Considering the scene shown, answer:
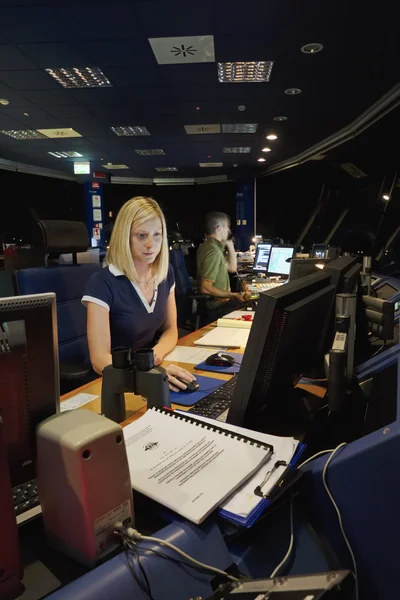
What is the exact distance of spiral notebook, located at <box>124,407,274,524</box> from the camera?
710 mm

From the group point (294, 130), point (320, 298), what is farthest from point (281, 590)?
point (294, 130)

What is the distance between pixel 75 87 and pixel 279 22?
2.79 m

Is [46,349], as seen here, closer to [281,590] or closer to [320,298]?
[281,590]

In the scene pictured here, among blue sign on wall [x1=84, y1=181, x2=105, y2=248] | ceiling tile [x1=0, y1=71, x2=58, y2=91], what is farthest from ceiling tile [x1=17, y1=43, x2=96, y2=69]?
blue sign on wall [x1=84, y1=181, x2=105, y2=248]

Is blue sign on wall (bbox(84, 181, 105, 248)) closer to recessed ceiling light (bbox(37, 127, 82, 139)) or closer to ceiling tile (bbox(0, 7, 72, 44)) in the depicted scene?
recessed ceiling light (bbox(37, 127, 82, 139))

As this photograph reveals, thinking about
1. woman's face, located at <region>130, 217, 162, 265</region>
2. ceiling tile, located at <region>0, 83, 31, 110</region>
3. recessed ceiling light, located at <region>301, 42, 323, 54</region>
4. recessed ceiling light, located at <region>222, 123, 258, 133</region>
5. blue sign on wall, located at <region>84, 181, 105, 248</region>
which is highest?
ceiling tile, located at <region>0, 83, 31, 110</region>

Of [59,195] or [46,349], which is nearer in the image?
[46,349]

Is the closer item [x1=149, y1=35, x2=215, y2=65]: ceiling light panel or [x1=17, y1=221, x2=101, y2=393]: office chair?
[x1=17, y1=221, x2=101, y2=393]: office chair

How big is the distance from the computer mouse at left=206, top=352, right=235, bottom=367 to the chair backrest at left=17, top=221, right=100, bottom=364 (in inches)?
37.3

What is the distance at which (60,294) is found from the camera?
2348 millimetres

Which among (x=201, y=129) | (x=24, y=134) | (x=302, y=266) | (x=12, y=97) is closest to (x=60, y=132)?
(x=24, y=134)

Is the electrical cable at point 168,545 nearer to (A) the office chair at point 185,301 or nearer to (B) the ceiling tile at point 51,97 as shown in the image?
(A) the office chair at point 185,301

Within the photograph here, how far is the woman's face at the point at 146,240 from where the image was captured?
1.97 metres

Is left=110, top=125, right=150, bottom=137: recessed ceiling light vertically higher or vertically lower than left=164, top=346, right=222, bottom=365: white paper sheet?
higher
